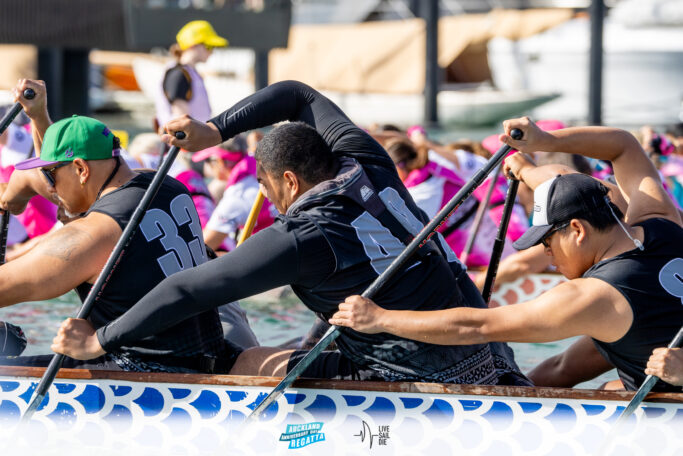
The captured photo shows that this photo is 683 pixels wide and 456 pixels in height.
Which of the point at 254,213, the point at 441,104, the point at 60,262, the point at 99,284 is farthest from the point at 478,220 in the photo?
the point at 441,104

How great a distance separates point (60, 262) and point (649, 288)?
2.05 metres

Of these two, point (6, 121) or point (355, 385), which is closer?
point (355, 385)

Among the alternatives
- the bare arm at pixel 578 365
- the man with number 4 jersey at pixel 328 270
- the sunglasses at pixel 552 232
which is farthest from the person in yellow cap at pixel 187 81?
the sunglasses at pixel 552 232

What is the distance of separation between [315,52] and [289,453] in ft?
77.8

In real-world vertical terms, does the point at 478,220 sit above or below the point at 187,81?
below

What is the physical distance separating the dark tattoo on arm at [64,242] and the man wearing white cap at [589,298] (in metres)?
0.98

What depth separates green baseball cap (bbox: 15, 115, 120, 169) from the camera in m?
4.07

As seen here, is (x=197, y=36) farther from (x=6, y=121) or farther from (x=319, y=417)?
(x=319, y=417)

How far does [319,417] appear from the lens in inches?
149

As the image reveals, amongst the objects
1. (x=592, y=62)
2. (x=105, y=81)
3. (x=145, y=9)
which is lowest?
(x=105, y=81)

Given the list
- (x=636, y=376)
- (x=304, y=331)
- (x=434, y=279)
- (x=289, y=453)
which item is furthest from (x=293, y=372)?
(x=304, y=331)

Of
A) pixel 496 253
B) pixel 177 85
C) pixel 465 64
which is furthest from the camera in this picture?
pixel 465 64

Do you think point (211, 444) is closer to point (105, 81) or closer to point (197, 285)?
point (197, 285)

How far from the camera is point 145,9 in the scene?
1441 centimetres
